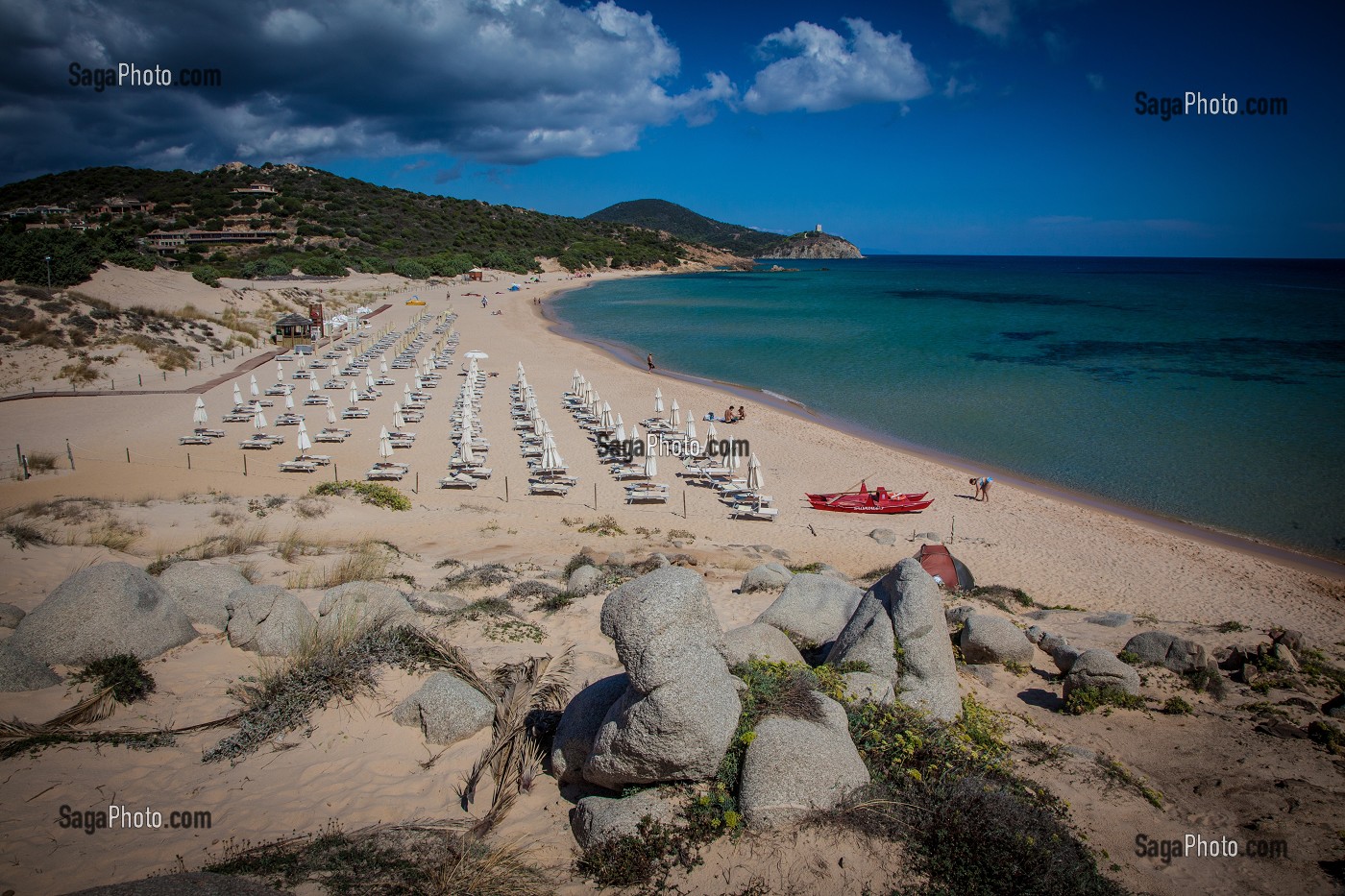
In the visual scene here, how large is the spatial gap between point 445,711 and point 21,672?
3.47 metres

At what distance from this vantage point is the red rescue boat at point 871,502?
1617 cm

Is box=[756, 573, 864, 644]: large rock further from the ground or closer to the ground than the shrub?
further from the ground

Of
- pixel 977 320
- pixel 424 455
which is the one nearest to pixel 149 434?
pixel 424 455

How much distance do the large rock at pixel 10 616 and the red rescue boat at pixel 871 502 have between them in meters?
13.9

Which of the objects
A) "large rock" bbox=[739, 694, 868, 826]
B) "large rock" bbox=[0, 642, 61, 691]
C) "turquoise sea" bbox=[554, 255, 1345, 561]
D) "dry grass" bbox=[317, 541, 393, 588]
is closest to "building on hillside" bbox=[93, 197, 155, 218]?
"turquoise sea" bbox=[554, 255, 1345, 561]

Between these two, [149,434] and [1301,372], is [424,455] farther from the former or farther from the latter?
[1301,372]

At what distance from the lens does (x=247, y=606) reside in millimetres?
7129

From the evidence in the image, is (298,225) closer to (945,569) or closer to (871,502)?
(871,502)

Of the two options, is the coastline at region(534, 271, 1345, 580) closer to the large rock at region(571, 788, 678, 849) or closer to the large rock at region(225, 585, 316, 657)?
the large rock at region(571, 788, 678, 849)

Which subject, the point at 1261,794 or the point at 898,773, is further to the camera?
the point at 1261,794

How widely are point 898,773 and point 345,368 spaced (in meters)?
29.6

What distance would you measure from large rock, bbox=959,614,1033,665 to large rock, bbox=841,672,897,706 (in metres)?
2.59

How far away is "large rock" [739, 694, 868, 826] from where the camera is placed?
14.7 feet

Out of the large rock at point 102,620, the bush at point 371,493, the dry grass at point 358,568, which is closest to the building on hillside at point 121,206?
the bush at point 371,493
